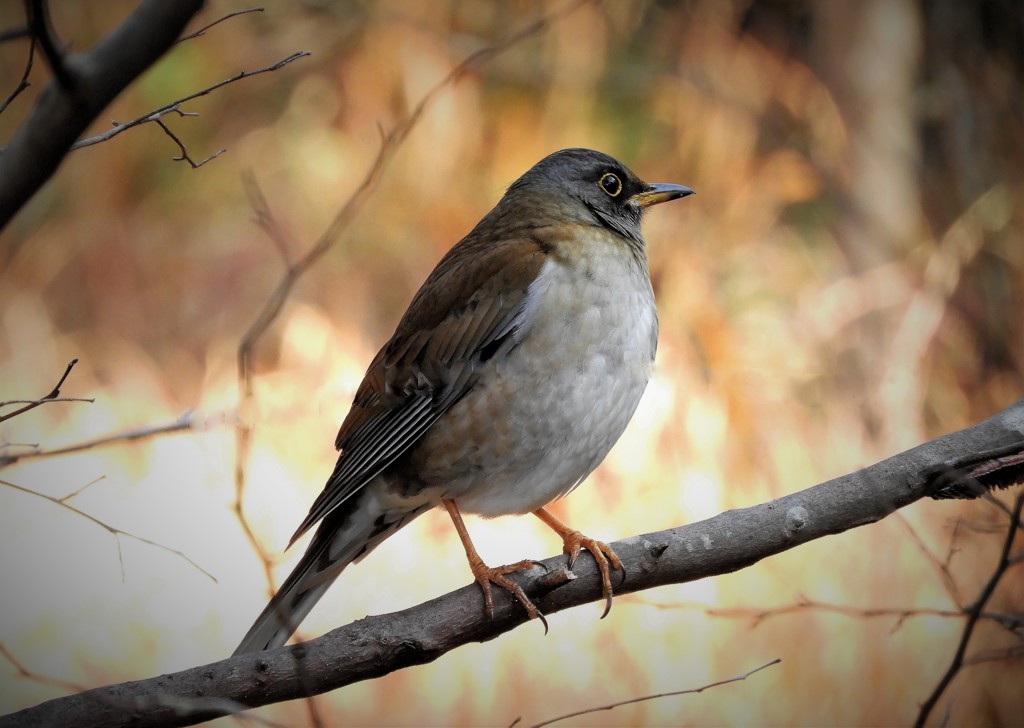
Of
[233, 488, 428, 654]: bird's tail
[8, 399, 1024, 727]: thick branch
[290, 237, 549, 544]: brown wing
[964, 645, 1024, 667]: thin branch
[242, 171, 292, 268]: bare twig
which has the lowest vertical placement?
[964, 645, 1024, 667]: thin branch

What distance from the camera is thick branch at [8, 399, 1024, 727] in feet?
5.11

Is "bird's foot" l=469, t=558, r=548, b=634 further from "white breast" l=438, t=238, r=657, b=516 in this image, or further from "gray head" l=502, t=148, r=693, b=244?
"gray head" l=502, t=148, r=693, b=244

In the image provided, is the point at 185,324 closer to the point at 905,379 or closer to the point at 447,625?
the point at 447,625

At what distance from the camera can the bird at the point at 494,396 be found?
1949 mm

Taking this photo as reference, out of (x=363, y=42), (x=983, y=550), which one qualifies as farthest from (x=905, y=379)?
(x=363, y=42)

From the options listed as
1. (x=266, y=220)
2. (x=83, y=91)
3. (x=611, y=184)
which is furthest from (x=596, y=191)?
(x=83, y=91)

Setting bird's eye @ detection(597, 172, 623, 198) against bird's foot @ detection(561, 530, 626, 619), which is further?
bird's eye @ detection(597, 172, 623, 198)

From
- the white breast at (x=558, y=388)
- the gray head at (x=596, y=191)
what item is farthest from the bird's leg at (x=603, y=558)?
the gray head at (x=596, y=191)

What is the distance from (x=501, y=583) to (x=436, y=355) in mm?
496

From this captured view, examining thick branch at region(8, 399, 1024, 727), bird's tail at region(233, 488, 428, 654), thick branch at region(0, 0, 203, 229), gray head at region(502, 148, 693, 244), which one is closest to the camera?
thick branch at region(0, 0, 203, 229)

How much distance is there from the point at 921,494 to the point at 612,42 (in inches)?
84.8

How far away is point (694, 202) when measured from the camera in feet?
11.3

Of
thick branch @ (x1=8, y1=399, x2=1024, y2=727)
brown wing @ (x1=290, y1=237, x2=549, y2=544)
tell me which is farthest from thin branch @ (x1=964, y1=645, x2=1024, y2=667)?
brown wing @ (x1=290, y1=237, x2=549, y2=544)

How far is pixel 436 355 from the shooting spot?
2.05 metres
